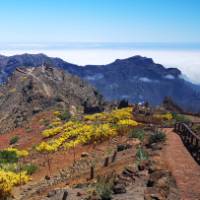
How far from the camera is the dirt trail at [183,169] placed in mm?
17797

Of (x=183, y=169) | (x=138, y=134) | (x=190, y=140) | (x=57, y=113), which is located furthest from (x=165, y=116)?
(x=183, y=169)

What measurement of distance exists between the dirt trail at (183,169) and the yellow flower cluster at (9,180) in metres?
7.76

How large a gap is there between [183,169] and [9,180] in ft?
34.0

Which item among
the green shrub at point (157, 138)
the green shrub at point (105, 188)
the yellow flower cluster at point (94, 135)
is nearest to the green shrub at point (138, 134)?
the yellow flower cluster at point (94, 135)

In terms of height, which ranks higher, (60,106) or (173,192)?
(173,192)

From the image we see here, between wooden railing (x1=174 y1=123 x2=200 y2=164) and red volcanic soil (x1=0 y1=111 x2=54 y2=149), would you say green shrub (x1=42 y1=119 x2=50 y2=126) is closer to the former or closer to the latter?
red volcanic soil (x1=0 y1=111 x2=54 y2=149)

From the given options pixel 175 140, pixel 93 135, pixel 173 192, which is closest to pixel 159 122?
pixel 93 135

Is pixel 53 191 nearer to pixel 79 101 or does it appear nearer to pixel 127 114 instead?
pixel 127 114

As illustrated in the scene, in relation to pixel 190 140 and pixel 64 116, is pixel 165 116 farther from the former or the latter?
pixel 190 140

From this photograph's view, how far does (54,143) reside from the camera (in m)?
39.6

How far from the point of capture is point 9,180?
27.1 metres

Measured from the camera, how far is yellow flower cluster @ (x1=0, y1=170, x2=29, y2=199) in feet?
80.0

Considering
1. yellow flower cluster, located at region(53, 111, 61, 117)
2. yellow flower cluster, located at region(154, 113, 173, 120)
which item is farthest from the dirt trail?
yellow flower cluster, located at region(53, 111, 61, 117)

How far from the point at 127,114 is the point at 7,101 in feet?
108
